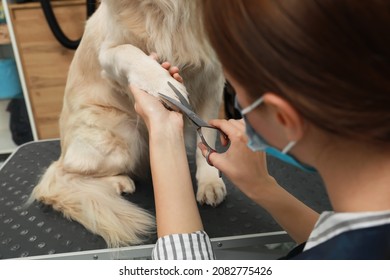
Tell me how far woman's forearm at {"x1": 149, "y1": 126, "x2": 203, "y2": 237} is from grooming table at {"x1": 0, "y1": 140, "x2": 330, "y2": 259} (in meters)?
0.26

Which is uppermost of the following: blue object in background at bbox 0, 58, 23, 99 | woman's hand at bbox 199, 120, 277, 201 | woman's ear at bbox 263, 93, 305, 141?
woman's ear at bbox 263, 93, 305, 141

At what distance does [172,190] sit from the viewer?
0.71 m

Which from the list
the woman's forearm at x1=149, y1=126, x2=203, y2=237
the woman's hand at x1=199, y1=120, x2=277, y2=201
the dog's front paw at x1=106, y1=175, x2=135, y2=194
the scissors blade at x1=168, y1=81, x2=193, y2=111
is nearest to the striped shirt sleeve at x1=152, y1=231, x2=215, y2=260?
the woman's forearm at x1=149, y1=126, x2=203, y2=237

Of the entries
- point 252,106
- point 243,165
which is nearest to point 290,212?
point 243,165

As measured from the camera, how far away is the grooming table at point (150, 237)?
3.07ft

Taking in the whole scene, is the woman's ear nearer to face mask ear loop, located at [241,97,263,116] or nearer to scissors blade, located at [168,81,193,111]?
face mask ear loop, located at [241,97,263,116]

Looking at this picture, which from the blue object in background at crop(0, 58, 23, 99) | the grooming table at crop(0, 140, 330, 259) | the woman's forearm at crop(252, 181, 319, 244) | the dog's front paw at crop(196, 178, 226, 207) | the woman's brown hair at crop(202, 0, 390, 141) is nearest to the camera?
the woman's brown hair at crop(202, 0, 390, 141)

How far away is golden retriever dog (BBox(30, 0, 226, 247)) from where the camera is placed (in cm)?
101

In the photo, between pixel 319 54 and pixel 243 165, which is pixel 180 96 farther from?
pixel 319 54

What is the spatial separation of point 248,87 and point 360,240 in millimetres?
241

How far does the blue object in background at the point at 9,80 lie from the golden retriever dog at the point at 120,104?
4.20 ft

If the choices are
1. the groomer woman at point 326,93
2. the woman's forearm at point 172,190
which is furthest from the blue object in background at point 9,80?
the groomer woman at point 326,93

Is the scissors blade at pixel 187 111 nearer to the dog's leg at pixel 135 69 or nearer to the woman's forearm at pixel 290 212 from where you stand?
the dog's leg at pixel 135 69
